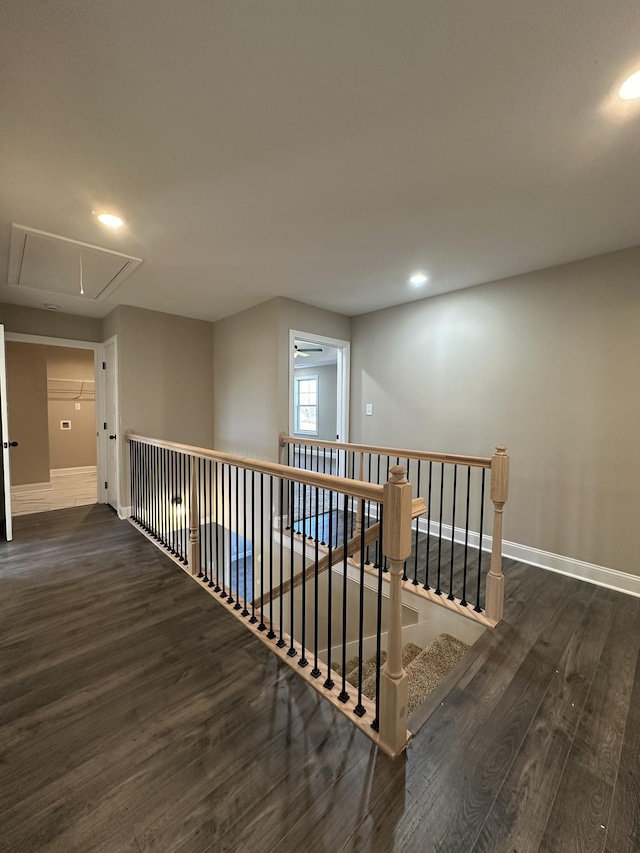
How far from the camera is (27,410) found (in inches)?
208

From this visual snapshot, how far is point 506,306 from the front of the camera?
321 centimetres

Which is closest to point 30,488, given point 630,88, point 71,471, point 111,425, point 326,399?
point 71,471

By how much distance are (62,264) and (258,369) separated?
195 centimetres

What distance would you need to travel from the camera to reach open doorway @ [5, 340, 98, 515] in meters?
5.16

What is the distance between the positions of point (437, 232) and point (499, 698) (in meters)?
2.66

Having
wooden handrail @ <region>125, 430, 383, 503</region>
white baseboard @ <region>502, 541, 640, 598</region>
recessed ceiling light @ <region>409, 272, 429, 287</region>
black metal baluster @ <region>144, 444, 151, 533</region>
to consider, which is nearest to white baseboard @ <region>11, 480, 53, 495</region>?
black metal baluster @ <region>144, 444, 151, 533</region>

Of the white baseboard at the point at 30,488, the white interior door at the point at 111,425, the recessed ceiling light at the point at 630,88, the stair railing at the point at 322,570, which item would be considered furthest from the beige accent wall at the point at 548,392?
the white baseboard at the point at 30,488

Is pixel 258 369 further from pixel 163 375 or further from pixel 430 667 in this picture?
pixel 430 667

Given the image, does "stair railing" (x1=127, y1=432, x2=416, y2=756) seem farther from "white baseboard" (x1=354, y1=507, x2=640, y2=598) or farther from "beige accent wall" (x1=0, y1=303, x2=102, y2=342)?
"beige accent wall" (x1=0, y1=303, x2=102, y2=342)

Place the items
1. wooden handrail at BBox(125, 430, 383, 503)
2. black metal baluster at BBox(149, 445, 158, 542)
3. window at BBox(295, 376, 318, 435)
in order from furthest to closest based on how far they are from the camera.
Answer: window at BBox(295, 376, 318, 435), black metal baluster at BBox(149, 445, 158, 542), wooden handrail at BBox(125, 430, 383, 503)

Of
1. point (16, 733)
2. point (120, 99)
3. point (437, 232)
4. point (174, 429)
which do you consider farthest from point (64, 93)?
point (174, 429)

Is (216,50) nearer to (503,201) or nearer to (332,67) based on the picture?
(332,67)

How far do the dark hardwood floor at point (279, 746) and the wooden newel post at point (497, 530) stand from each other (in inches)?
5.9

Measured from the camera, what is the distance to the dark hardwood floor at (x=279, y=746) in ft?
3.60
